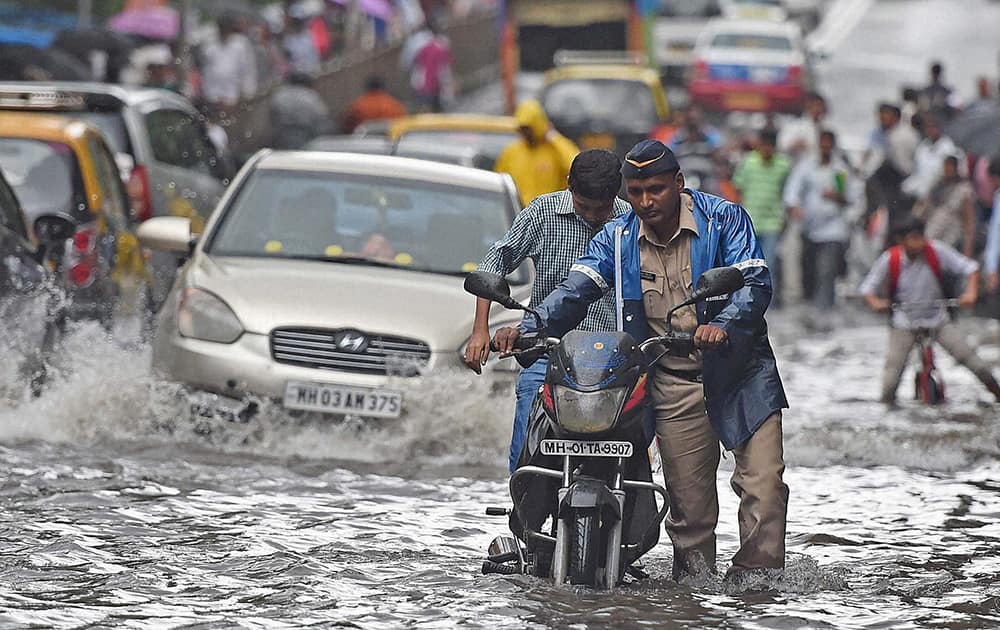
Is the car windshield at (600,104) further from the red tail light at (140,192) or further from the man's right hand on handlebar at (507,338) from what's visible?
the man's right hand on handlebar at (507,338)

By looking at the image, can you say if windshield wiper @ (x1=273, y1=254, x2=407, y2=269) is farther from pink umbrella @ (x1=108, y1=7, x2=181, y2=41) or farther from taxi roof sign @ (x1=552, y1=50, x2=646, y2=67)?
taxi roof sign @ (x1=552, y1=50, x2=646, y2=67)

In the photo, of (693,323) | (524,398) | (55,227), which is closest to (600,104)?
(55,227)

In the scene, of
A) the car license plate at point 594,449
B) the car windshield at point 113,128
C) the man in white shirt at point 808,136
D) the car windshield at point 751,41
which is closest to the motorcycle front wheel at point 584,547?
the car license plate at point 594,449

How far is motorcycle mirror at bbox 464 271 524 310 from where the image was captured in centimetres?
696

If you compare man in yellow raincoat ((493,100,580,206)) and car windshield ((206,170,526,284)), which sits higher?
man in yellow raincoat ((493,100,580,206))

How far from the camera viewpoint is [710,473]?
741 cm

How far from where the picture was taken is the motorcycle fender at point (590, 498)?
22.4 feet

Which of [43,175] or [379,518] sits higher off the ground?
[43,175]

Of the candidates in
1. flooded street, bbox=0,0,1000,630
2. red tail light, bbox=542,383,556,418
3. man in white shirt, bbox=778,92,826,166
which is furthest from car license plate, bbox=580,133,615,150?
red tail light, bbox=542,383,556,418

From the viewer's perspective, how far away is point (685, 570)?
7562 millimetres

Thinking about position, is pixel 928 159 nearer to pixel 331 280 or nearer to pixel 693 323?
pixel 331 280

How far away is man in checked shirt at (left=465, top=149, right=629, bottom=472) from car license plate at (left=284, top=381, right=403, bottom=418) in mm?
2219

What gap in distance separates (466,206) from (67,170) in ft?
10.2

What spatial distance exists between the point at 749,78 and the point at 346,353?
30.7 meters
